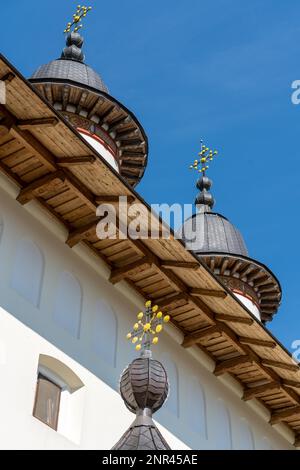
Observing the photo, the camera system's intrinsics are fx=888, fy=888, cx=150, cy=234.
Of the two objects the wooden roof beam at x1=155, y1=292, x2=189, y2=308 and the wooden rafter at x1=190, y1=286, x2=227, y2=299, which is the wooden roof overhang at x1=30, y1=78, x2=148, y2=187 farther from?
the wooden rafter at x1=190, y1=286, x2=227, y2=299

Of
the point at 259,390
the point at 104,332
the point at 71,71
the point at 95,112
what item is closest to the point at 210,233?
the point at 71,71

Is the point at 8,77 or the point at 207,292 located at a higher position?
the point at 8,77

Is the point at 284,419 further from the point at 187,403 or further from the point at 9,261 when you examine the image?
the point at 9,261

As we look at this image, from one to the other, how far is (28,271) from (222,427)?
4.42m

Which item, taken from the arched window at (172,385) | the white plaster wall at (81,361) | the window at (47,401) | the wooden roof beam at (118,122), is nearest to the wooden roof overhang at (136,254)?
the white plaster wall at (81,361)

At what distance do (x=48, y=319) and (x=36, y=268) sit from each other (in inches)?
25.0

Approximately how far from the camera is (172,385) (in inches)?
479

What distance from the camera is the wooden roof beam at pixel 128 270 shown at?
1126cm

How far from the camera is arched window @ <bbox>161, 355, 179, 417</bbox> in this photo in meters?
11.9

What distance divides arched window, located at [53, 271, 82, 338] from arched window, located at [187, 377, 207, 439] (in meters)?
2.55

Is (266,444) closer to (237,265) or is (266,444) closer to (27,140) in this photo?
(237,265)

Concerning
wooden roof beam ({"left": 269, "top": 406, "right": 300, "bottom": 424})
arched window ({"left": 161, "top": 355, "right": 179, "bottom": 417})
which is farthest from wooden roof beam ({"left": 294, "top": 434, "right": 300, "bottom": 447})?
arched window ({"left": 161, "top": 355, "right": 179, "bottom": 417})

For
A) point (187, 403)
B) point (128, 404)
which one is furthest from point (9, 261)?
point (187, 403)

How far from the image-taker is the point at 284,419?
14.3 m
